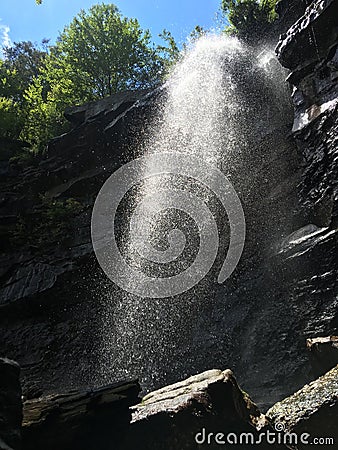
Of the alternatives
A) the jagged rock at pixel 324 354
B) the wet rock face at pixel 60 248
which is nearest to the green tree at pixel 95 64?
the wet rock face at pixel 60 248

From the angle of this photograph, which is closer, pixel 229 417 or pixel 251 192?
pixel 229 417

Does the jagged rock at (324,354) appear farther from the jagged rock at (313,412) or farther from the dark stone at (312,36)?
the dark stone at (312,36)

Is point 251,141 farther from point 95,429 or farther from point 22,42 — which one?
point 22,42

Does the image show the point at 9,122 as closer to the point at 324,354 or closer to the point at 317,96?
the point at 317,96

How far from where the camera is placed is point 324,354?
6312mm

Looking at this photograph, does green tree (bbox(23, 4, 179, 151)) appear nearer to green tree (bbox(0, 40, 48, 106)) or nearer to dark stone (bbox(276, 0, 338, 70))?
green tree (bbox(0, 40, 48, 106))

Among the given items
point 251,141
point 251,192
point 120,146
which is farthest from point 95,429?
point 120,146

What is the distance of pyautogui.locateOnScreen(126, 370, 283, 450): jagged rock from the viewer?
3980mm

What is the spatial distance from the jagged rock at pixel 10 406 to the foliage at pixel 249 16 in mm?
18394

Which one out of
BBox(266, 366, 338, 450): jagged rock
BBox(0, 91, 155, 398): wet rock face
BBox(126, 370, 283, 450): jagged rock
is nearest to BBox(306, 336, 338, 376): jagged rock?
BBox(266, 366, 338, 450): jagged rock

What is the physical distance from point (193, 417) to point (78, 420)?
46.8 inches

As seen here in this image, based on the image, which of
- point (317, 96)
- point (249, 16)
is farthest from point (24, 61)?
point (317, 96)

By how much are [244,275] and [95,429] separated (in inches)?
271

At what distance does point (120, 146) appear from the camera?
1588 cm
